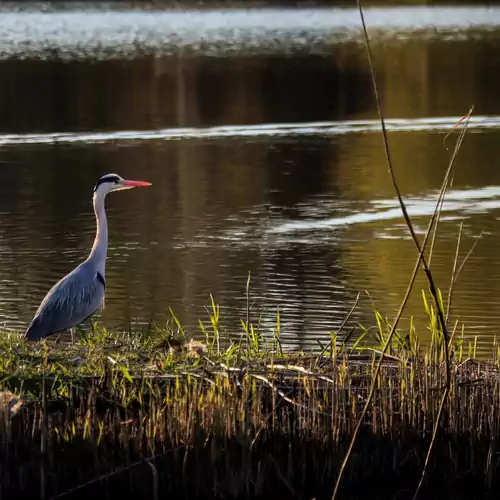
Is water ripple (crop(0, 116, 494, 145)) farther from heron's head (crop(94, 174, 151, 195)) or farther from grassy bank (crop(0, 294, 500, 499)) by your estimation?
grassy bank (crop(0, 294, 500, 499))

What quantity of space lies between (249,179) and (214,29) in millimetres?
38722

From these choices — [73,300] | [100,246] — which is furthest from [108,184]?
[73,300]

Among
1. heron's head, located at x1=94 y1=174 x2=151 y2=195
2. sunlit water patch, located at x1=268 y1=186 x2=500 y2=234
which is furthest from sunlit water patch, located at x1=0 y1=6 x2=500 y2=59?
heron's head, located at x1=94 y1=174 x2=151 y2=195

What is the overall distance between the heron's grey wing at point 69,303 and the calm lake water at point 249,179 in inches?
29.3

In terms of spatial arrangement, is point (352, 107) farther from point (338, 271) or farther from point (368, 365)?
point (368, 365)

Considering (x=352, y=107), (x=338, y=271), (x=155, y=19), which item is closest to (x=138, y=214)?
(x=338, y=271)

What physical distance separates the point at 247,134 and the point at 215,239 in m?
9.21

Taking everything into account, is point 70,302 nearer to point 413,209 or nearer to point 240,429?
point 240,429

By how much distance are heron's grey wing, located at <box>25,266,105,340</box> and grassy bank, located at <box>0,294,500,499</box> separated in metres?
1.26

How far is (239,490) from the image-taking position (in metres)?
6.47

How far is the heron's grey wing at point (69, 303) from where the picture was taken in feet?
27.5

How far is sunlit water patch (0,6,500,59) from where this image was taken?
45.4 m

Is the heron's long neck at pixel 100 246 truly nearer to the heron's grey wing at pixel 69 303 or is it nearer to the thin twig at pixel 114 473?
the heron's grey wing at pixel 69 303

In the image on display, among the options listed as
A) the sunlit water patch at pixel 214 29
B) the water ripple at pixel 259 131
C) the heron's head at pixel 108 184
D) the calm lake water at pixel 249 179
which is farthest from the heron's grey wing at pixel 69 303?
the sunlit water patch at pixel 214 29
